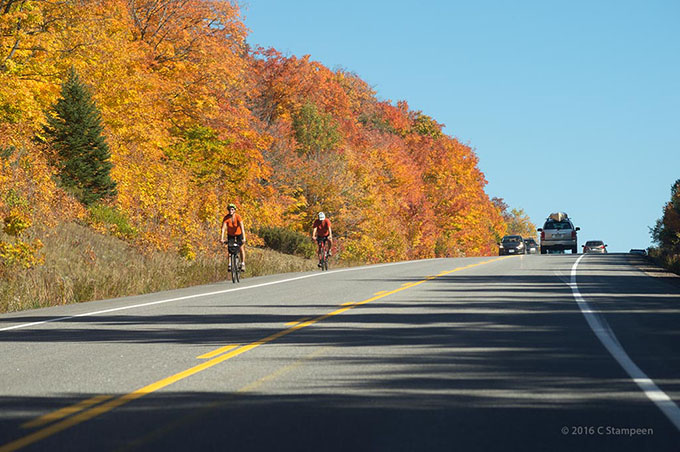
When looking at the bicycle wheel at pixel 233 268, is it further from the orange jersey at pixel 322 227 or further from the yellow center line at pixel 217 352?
the yellow center line at pixel 217 352

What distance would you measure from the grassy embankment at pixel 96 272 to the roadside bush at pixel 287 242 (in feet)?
59.1

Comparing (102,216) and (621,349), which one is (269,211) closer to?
(102,216)

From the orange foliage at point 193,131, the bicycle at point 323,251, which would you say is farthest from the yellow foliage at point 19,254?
the bicycle at point 323,251

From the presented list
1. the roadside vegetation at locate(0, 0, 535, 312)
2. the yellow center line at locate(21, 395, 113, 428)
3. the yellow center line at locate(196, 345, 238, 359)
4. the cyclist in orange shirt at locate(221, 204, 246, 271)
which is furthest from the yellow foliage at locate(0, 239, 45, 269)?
the yellow center line at locate(21, 395, 113, 428)

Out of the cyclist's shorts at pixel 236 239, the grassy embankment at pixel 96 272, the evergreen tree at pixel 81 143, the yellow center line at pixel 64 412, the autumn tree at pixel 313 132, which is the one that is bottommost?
the yellow center line at pixel 64 412

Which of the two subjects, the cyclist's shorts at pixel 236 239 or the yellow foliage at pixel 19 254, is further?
the cyclist's shorts at pixel 236 239

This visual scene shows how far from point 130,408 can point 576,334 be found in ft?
22.4

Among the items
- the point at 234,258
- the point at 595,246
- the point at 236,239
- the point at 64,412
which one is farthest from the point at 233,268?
the point at 595,246

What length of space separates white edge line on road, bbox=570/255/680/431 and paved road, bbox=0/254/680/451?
0.09 ft

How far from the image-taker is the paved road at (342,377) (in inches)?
256

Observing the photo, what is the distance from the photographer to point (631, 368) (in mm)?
9414

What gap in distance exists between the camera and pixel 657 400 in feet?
25.4

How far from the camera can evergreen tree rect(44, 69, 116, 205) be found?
36.8 meters

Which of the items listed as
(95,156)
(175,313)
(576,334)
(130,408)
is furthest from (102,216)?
(130,408)
